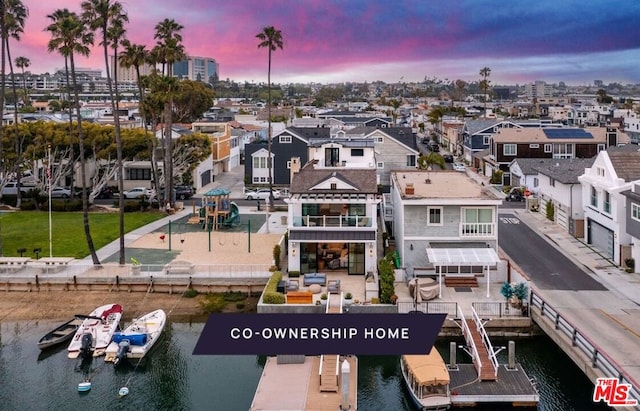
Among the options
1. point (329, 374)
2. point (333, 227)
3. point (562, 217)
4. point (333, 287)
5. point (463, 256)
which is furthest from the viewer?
point (562, 217)

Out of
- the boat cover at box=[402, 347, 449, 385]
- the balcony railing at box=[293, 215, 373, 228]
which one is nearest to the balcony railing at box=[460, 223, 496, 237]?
the balcony railing at box=[293, 215, 373, 228]

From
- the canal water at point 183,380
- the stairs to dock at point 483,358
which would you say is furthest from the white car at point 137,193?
the stairs to dock at point 483,358

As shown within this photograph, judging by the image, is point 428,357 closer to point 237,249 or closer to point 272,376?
point 272,376

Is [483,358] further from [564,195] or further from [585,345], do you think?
[564,195]

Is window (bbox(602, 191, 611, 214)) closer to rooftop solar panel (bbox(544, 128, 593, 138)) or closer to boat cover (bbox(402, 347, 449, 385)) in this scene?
boat cover (bbox(402, 347, 449, 385))

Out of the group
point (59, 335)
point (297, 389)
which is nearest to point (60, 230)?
point (59, 335)

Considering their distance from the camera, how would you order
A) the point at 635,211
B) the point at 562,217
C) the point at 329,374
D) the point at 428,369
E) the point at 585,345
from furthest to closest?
the point at 562,217
the point at 635,211
the point at 585,345
the point at 428,369
the point at 329,374

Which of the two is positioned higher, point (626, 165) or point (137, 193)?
point (626, 165)
